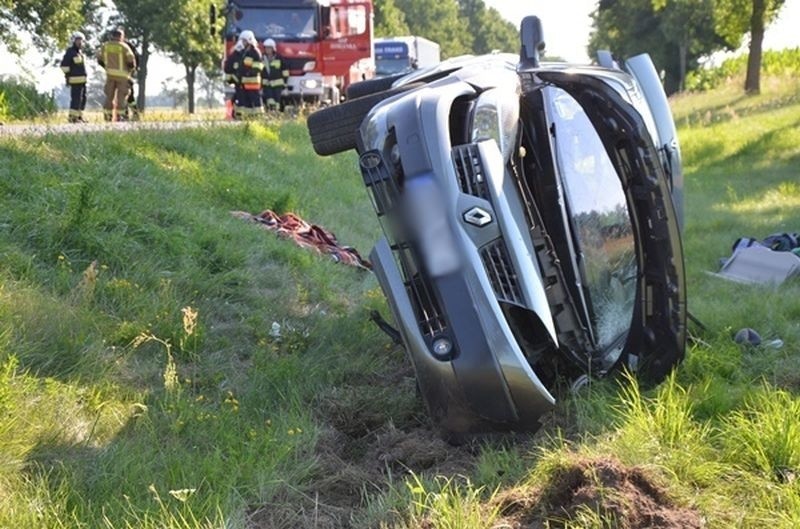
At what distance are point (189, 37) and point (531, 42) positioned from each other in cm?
3388

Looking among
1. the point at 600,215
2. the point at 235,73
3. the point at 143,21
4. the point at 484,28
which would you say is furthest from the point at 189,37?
the point at 484,28

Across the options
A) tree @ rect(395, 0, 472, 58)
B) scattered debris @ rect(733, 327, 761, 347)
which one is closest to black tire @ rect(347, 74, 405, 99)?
scattered debris @ rect(733, 327, 761, 347)

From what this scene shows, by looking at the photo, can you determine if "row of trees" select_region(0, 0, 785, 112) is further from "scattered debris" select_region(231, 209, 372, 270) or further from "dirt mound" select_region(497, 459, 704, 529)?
"dirt mound" select_region(497, 459, 704, 529)

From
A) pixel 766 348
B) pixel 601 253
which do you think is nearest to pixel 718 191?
pixel 766 348

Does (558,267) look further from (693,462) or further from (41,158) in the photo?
(41,158)

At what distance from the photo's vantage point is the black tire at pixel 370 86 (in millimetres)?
4914

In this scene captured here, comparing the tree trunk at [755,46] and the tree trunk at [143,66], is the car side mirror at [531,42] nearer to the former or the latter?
the tree trunk at [755,46]

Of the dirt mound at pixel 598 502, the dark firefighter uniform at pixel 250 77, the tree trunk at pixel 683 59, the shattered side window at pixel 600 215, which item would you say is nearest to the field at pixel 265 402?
the dirt mound at pixel 598 502

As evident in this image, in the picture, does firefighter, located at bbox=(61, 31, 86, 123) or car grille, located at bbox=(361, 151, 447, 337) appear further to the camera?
firefighter, located at bbox=(61, 31, 86, 123)

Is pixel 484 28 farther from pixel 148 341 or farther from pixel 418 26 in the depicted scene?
pixel 148 341

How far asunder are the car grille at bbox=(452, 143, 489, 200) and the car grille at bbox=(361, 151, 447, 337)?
24cm

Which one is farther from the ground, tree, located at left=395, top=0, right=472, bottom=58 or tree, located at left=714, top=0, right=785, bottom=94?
tree, located at left=395, top=0, right=472, bottom=58

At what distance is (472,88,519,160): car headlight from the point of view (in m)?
3.44

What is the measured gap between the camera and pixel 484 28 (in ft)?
337
